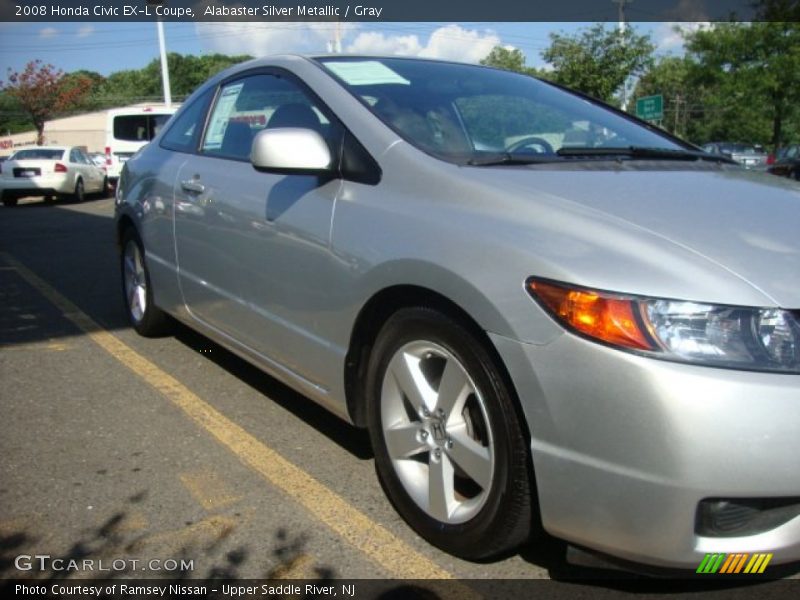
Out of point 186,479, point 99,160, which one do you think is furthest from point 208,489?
point 99,160

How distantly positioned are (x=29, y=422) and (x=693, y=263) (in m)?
3.08

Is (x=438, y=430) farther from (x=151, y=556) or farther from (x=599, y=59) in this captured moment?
(x=599, y=59)

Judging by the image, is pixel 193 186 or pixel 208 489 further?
pixel 193 186

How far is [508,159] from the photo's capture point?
2648 millimetres

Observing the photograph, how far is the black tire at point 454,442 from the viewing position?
6.86 ft

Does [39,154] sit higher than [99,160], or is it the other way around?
[39,154]

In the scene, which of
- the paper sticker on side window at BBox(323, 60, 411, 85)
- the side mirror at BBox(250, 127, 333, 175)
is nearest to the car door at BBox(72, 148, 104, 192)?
the paper sticker on side window at BBox(323, 60, 411, 85)

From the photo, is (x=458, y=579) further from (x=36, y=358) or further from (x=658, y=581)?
(x=36, y=358)

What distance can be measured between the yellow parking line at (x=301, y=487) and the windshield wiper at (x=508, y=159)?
131 centimetres

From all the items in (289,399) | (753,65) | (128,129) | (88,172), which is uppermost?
(753,65)

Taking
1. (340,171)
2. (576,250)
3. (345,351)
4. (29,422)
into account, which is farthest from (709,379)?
(29,422)

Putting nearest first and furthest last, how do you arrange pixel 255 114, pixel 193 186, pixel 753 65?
pixel 255 114, pixel 193 186, pixel 753 65

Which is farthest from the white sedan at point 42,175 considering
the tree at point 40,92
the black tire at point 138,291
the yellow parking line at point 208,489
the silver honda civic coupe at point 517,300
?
the tree at point 40,92

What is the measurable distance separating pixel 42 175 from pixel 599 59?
56.1 feet
